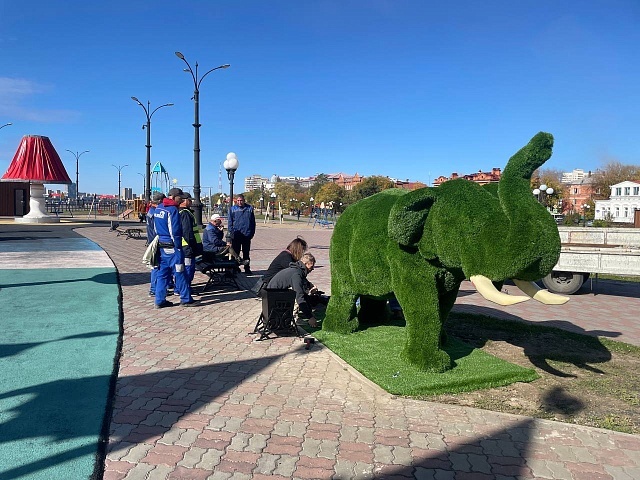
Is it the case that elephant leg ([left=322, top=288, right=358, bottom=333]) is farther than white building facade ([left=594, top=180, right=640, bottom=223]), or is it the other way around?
white building facade ([left=594, top=180, right=640, bottom=223])

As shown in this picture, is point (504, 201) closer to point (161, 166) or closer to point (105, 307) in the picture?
point (105, 307)

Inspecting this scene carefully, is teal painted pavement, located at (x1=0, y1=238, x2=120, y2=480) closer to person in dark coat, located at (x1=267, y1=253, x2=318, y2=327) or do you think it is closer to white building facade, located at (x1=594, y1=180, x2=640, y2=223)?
person in dark coat, located at (x1=267, y1=253, x2=318, y2=327)

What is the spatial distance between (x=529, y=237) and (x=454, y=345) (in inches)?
100

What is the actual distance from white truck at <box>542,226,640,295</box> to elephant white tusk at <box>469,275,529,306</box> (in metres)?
4.82

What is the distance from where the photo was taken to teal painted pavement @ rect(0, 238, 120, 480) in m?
3.30

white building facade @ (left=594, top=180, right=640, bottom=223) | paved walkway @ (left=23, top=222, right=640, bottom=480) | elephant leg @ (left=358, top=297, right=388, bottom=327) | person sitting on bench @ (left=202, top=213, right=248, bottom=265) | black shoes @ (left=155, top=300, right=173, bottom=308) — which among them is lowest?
paved walkway @ (left=23, top=222, right=640, bottom=480)

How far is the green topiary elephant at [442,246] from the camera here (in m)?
3.92

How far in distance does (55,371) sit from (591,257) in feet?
31.3

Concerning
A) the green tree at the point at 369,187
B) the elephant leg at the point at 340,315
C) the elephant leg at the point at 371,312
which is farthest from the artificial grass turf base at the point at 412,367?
the green tree at the point at 369,187

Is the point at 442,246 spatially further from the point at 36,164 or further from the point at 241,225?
the point at 36,164

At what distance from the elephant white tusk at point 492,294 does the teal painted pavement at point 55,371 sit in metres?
3.18

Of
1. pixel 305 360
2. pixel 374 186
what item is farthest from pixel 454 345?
pixel 374 186

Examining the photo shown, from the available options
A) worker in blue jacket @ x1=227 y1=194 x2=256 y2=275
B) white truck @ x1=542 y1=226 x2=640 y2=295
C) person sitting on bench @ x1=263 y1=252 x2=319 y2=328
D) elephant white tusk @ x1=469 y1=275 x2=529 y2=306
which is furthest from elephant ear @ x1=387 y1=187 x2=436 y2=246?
worker in blue jacket @ x1=227 y1=194 x2=256 y2=275

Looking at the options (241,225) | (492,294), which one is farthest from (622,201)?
(492,294)
